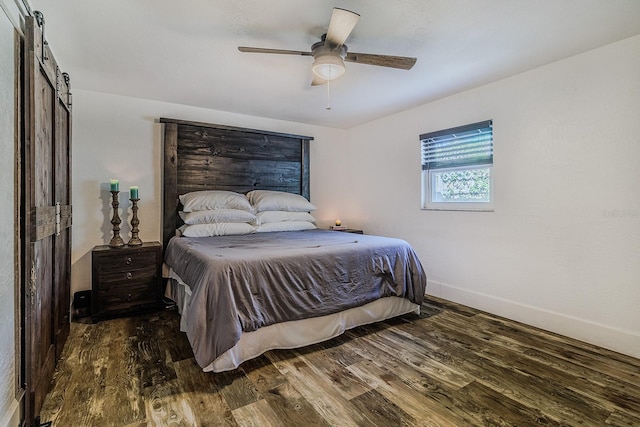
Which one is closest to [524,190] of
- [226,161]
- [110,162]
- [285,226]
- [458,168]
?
→ [458,168]

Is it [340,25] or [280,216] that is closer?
[340,25]

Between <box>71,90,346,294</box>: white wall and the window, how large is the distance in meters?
2.81

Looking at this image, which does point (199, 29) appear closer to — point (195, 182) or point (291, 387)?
point (195, 182)

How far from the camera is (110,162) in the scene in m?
3.32

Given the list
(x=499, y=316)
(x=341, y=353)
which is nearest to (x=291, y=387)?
(x=341, y=353)

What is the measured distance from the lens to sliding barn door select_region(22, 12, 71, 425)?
145 centimetres

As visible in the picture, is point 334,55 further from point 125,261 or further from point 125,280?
point 125,280

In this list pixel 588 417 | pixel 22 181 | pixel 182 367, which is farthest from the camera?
pixel 182 367

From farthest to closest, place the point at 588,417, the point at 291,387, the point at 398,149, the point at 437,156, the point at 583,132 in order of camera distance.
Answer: the point at 398,149
the point at 437,156
the point at 583,132
the point at 291,387
the point at 588,417

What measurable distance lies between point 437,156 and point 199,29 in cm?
273

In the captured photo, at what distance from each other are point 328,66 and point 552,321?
277 centimetres

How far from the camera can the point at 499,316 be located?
2.99 meters

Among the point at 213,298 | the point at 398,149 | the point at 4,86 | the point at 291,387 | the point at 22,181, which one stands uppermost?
the point at 398,149

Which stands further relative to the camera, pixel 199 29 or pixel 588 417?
pixel 199 29
